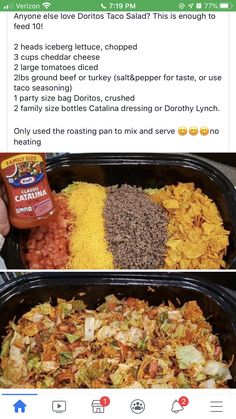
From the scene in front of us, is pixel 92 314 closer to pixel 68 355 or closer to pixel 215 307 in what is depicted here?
pixel 68 355

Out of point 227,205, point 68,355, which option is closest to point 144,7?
point 227,205
